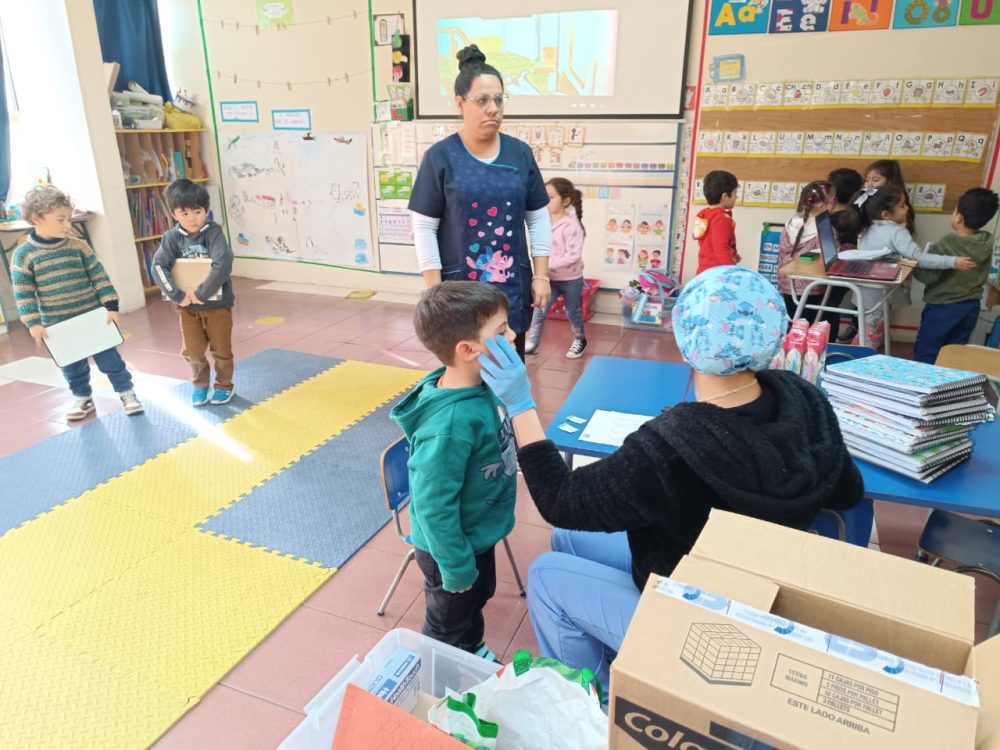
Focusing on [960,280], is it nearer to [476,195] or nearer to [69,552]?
[476,195]

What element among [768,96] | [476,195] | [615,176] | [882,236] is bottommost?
[882,236]

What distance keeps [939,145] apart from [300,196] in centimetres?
507

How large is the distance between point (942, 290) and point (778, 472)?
339cm

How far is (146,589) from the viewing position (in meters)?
2.25

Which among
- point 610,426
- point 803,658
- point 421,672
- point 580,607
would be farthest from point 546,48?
point 803,658

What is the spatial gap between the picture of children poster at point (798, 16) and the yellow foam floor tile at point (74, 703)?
16.1 ft

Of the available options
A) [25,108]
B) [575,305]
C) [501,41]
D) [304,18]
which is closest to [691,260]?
[575,305]

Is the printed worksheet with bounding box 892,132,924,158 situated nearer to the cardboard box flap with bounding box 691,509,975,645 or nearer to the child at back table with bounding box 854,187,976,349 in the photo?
the child at back table with bounding box 854,187,976,349

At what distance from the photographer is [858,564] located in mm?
829

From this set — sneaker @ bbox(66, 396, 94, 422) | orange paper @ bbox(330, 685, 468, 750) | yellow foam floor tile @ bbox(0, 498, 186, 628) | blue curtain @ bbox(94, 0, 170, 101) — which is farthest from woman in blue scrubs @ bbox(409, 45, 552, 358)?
blue curtain @ bbox(94, 0, 170, 101)

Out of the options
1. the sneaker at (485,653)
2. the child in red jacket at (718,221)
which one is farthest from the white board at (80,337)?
the child in red jacket at (718,221)

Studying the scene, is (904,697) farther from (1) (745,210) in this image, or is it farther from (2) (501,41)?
(2) (501,41)

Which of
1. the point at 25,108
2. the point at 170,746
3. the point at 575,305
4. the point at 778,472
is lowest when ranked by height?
the point at 170,746

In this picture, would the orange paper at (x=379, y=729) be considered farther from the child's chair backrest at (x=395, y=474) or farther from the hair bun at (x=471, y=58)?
the hair bun at (x=471, y=58)
